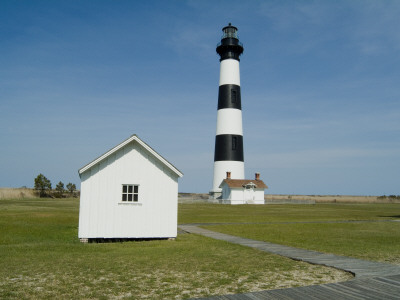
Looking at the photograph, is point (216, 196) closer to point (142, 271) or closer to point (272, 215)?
point (272, 215)

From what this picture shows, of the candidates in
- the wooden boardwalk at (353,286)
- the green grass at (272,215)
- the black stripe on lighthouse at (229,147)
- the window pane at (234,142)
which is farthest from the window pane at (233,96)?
the wooden boardwalk at (353,286)

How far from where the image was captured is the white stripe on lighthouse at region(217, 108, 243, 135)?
50594 mm

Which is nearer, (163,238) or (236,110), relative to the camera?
(163,238)

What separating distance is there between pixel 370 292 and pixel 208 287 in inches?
130

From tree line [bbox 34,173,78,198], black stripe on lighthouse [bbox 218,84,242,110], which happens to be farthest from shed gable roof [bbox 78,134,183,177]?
tree line [bbox 34,173,78,198]

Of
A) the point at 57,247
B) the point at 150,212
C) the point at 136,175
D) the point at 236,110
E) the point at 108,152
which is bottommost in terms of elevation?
the point at 57,247

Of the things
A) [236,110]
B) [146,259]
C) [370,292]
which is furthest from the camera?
[236,110]

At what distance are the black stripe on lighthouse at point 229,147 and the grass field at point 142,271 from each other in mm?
36527

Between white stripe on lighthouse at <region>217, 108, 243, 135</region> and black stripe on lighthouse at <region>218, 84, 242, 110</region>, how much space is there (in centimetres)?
67

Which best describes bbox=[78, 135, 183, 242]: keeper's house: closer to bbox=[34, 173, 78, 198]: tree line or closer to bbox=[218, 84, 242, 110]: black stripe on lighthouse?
bbox=[218, 84, 242, 110]: black stripe on lighthouse

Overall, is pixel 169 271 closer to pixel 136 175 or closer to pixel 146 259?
pixel 146 259

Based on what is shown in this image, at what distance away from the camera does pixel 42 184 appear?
79.1 m

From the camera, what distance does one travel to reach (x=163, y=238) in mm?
16562

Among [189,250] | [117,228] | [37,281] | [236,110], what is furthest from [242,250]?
[236,110]
